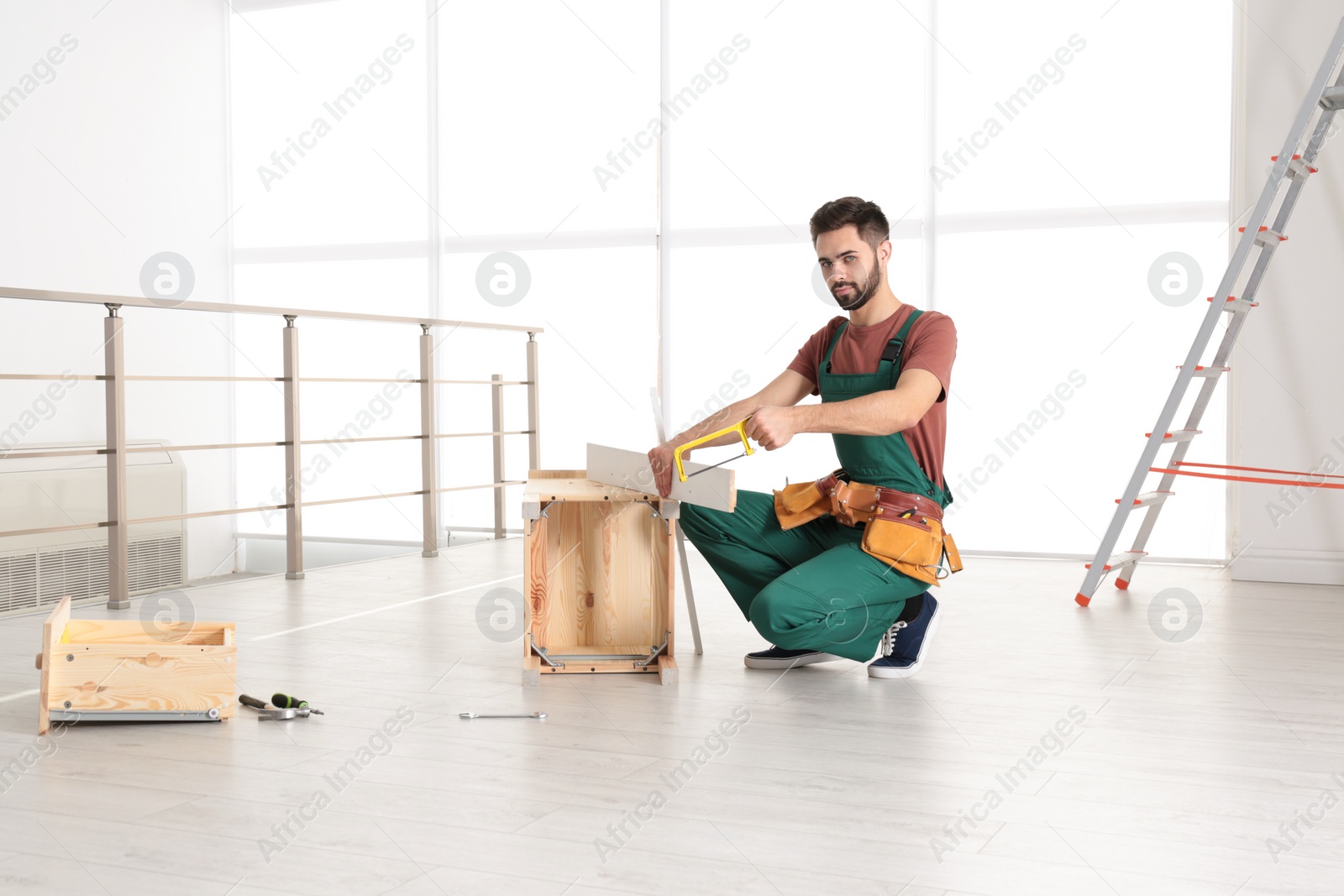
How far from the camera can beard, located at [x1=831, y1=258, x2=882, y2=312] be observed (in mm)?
2502

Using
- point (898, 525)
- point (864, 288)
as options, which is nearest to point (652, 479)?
point (898, 525)

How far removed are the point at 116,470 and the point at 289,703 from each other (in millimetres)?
1649

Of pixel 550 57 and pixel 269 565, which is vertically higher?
pixel 550 57

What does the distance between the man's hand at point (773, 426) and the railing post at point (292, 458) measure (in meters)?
2.36

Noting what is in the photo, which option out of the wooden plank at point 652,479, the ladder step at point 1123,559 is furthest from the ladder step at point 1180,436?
→ the wooden plank at point 652,479

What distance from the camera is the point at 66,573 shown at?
4957 mm

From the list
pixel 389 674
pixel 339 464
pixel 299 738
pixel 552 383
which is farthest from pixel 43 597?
pixel 299 738

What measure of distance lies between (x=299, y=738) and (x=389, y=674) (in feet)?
1.71

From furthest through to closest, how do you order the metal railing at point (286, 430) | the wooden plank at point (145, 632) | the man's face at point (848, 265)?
the metal railing at point (286, 430) → the man's face at point (848, 265) → the wooden plank at point (145, 632)

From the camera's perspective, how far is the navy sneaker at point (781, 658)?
8.56 ft

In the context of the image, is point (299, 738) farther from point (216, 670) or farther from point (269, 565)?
point (269, 565)

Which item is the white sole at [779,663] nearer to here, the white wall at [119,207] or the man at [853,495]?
the man at [853,495]

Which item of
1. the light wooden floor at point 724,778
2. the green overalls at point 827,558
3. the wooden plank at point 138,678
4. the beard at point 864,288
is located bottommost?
the light wooden floor at point 724,778

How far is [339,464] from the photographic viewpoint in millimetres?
6492
